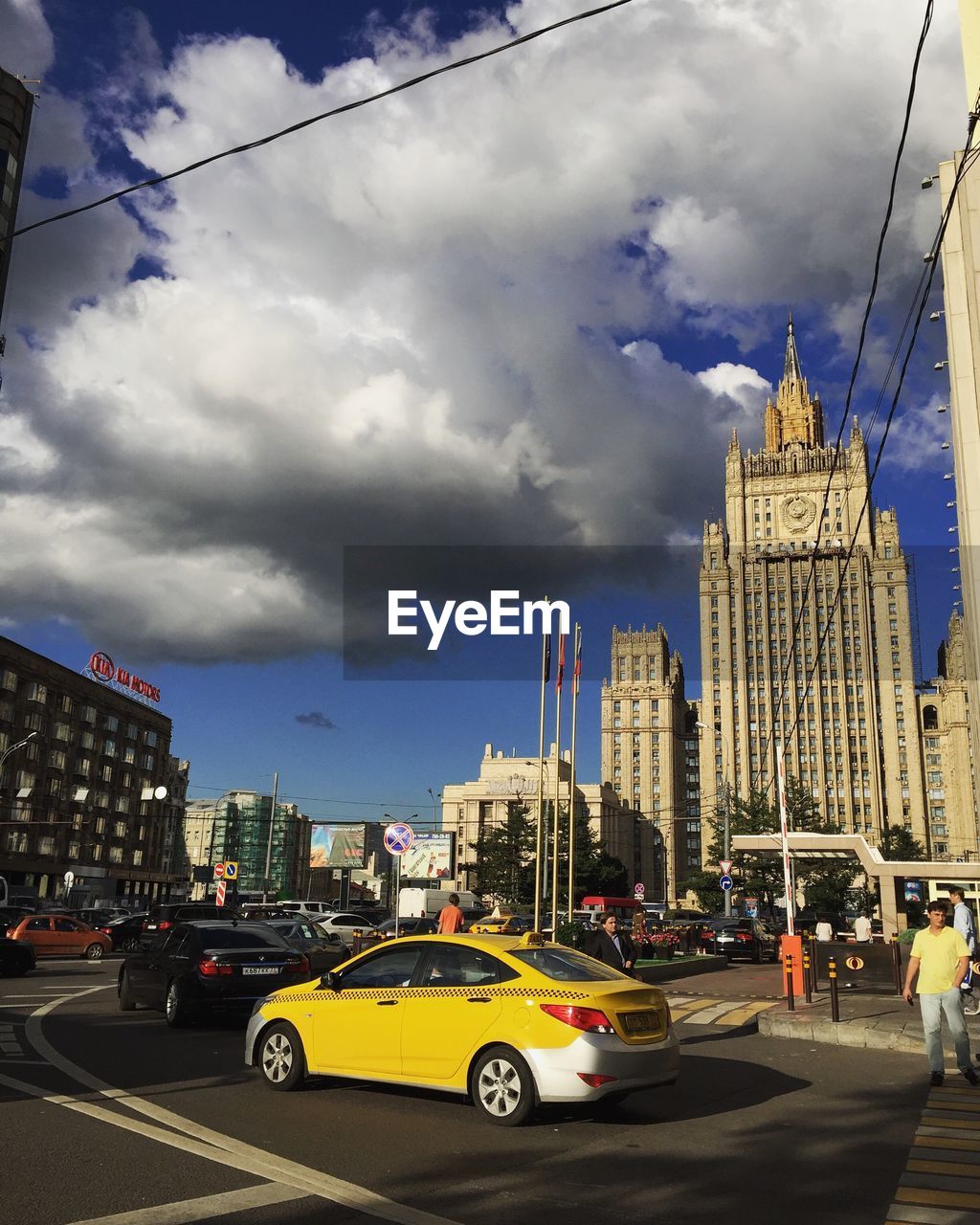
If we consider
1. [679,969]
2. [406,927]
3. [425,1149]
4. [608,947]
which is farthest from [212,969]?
[406,927]

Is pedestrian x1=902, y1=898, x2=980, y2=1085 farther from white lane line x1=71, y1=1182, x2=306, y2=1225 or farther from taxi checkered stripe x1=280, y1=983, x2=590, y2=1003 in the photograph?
white lane line x1=71, y1=1182, x2=306, y2=1225

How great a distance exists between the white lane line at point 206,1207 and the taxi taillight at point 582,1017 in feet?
8.32

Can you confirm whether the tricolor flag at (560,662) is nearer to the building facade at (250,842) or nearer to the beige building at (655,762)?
the beige building at (655,762)

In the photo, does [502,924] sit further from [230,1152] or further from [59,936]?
[230,1152]

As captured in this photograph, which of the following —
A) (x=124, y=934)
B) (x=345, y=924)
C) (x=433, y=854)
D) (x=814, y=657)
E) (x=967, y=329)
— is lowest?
(x=124, y=934)

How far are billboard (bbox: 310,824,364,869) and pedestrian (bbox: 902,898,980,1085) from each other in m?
91.9

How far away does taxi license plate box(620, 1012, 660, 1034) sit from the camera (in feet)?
26.6

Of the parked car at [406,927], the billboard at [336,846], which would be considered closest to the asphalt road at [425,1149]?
the parked car at [406,927]

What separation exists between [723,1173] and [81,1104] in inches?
203

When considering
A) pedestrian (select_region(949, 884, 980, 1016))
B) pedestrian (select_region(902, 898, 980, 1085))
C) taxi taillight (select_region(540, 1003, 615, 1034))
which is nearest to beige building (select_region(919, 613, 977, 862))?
pedestrian (select_region(949, 884, 980, 1016))

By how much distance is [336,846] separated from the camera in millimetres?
101062

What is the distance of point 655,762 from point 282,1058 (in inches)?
6526

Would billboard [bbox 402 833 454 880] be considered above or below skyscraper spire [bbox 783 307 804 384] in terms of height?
below

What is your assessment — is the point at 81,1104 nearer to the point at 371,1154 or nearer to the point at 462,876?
the point at 371,1154
